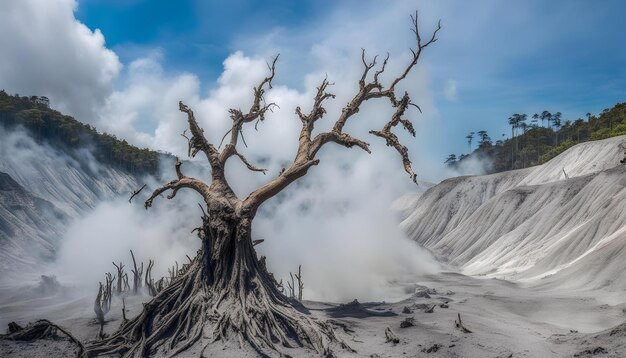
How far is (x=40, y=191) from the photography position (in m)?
57.1

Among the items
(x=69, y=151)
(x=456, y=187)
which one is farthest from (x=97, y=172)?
(x=456, y=187)

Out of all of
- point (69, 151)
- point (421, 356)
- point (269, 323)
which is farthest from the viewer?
point (69, 151)

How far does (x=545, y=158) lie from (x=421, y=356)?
91.2 meters

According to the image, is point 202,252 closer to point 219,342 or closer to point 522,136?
point 219,342

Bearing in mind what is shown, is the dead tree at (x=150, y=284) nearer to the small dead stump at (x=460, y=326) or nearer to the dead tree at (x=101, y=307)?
the dead tree at (x=101, y=307)

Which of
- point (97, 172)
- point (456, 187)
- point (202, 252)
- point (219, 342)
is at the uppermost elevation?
point (97, 172)

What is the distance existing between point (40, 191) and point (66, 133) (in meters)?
14.5

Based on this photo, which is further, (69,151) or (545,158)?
(545,158)

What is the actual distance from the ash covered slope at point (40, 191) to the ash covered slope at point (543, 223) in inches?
1672

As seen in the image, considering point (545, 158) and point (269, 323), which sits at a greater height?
point (545, 158)

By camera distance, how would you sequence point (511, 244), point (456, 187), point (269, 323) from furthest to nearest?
point (456, 187)
point (511, 244)
point (269, 323)

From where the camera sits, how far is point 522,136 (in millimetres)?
111375

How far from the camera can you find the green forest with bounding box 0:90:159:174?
61.4 meters

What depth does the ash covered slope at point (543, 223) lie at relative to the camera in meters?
27.7
